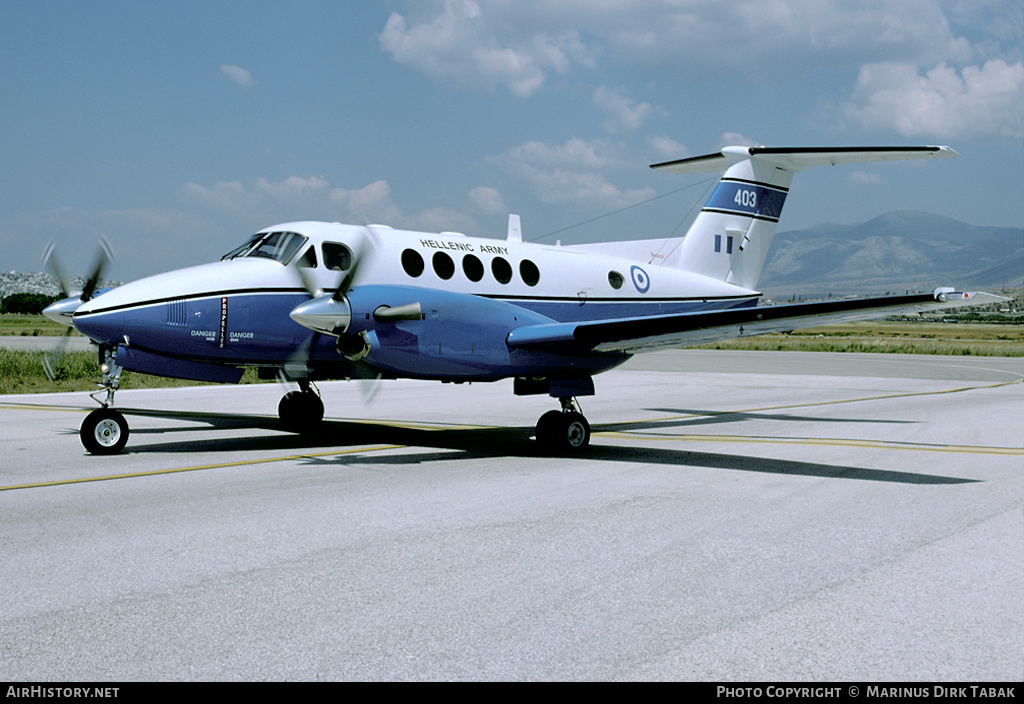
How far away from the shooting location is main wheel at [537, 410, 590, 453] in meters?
12.1

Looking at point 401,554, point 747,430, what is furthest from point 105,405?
point 747,430

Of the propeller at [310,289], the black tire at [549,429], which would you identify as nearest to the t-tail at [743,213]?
the black tire at [549,429]

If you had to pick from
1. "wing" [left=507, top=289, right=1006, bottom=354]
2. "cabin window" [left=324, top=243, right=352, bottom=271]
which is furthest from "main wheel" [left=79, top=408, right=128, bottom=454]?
"wing" [left=507, top=289, right=1006, bottom=354]

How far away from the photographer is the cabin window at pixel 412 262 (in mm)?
12609

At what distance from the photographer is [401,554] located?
6164 millimetres

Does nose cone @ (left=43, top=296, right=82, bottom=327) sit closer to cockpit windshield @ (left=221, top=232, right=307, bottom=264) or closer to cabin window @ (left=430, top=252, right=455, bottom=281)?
cockpit windshield @ (left=221, top=232, right=307, bottom=264)

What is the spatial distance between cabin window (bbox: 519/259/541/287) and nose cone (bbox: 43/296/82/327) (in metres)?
6.89

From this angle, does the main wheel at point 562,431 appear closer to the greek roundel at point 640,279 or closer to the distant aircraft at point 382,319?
the distant aircraft at point 382,319

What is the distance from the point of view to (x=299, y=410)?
585 inches

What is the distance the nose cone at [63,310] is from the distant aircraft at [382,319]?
0.03m

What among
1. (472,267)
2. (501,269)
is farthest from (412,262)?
(501,269)

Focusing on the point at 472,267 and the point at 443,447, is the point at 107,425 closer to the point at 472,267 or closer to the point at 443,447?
the point at 443,447

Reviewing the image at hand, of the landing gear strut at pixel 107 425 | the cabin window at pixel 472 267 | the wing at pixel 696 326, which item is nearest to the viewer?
the wing at pixel 696 326
